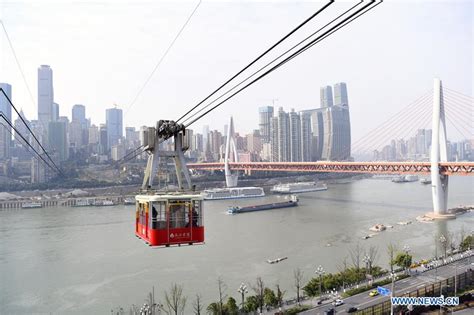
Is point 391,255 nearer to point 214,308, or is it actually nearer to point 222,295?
point 222,295

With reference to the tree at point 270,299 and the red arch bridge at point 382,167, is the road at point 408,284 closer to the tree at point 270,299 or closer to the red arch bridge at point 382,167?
the tree at point 270,299

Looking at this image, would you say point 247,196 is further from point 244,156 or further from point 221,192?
point 244,156

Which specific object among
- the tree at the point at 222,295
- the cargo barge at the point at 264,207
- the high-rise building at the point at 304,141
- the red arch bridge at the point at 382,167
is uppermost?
the high-rise building at the point at 304,141

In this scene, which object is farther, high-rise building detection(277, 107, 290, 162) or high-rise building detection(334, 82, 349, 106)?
high-rise building detection(334, 82, 349, 106)

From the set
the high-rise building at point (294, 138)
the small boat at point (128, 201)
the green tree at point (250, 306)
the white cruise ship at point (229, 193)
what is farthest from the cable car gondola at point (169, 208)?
the high-rise building at point (294, 138)

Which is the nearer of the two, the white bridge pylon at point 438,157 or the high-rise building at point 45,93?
the white bridge pylon at point 438,157

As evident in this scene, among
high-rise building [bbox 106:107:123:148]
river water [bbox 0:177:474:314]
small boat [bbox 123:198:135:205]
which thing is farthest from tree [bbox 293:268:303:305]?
high-rise building [bbox 106:107:123:148]

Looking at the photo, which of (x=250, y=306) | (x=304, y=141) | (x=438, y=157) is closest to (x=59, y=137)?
(x=304, y=141)

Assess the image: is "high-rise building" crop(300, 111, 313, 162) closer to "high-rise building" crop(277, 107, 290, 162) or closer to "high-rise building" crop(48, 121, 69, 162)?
"high-rise building" crop(277, 107, 290, 162)
